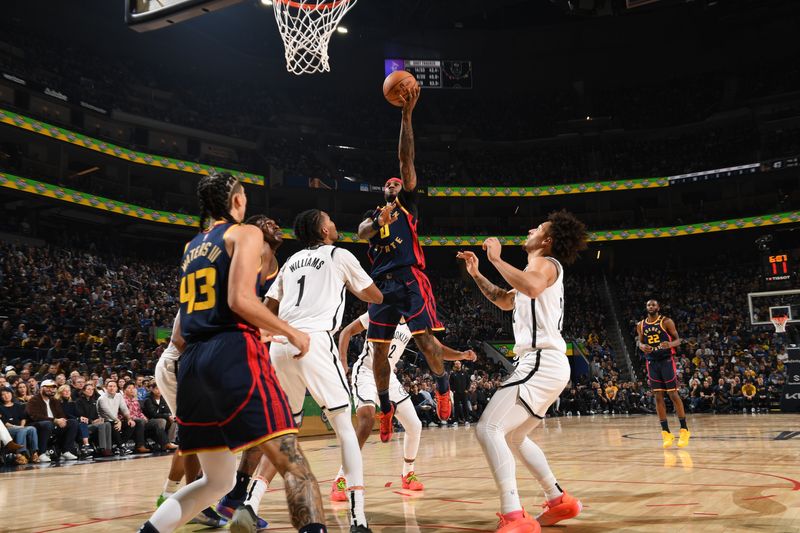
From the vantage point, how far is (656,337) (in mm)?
11719

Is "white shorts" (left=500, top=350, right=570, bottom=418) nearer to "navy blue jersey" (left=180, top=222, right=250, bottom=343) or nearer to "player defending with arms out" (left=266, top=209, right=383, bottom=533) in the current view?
"player defending with arms out" (left=266, top=209, right=383, bottom=533)

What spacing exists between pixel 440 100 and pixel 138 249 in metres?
19.1

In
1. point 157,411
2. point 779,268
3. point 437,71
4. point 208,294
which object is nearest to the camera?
point 208,294

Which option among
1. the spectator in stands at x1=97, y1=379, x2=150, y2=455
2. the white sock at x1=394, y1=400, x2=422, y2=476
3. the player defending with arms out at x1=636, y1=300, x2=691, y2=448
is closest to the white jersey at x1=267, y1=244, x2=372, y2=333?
the white sock at x1=394, y1=400, x2=422, y2=476

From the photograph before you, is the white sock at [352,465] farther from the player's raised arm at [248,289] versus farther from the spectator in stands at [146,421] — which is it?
the spectator in stands at [146,421]

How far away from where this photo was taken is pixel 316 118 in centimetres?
3862

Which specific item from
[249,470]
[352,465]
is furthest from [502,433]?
[249,470]

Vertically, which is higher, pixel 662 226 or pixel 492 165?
pixel 492 165

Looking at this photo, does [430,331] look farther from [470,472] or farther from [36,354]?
[36,354]

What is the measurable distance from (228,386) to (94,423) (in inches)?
427

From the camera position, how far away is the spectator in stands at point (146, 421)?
13422mm

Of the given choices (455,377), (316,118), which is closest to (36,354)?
(455,377)

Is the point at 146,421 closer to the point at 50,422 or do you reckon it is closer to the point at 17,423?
the point at 50,422

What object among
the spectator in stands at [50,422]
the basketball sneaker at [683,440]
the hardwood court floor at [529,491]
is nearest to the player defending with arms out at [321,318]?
the hardwood court floor at [529,491]
